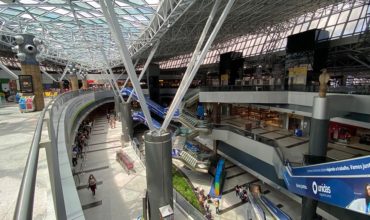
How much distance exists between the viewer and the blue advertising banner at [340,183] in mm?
7648

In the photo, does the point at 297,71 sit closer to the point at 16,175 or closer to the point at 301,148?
the point at 301,148

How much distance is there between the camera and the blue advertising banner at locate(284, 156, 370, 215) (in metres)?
7.65

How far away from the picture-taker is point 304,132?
21672mm

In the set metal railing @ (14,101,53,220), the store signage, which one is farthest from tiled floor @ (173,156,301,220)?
metal railing @ (14,101,53,220)

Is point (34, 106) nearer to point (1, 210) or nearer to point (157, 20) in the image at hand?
point (157, 20)

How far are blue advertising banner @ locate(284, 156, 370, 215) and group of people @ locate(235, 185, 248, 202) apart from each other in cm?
559

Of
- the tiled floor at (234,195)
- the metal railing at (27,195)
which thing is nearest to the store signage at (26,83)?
the tiled floor at (234,195)

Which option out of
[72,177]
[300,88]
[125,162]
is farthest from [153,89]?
[72,177]

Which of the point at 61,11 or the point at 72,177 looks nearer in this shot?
the point at 72,177

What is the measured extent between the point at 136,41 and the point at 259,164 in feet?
64.9

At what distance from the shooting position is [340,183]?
8742mm

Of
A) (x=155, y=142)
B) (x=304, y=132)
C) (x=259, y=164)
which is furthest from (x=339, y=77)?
(x=155, y=142)

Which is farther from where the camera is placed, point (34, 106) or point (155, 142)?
point (34, 106)

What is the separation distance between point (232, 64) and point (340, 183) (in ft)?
81.8
